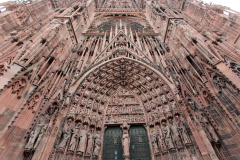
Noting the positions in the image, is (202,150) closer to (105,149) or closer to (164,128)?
(164,128)

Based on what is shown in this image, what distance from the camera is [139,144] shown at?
6133mm

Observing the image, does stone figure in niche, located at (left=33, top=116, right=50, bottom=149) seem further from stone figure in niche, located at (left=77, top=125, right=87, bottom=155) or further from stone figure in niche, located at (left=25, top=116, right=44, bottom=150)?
stone figure in niche, located at (left=77, top=125, right=87, bottom=155)

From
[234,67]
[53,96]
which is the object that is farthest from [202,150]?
[53,96]

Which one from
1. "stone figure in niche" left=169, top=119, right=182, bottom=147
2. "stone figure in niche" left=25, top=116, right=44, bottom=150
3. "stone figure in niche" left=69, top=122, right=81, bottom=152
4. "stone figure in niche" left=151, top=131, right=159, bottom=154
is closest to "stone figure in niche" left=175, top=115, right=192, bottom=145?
"stone figure in niche" left=169, top=119, right=182, bottom=147

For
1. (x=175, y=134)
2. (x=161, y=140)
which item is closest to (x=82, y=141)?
(x=161, y=140)

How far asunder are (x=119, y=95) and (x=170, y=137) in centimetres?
366

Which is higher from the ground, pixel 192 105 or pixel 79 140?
pixel 192 105

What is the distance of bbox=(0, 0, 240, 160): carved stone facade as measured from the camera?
14.6 ft

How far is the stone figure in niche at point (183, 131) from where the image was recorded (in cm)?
486

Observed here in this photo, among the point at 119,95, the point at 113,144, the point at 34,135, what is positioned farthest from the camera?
the point at 119,95

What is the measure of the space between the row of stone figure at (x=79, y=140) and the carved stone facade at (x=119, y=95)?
37mm

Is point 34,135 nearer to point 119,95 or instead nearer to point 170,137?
point 119,95

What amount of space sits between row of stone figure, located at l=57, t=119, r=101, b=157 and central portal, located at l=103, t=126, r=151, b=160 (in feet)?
2.19

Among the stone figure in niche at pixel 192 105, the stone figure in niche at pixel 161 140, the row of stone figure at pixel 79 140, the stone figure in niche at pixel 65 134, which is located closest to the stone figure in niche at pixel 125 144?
the row of stone figure at pixel 79 140
